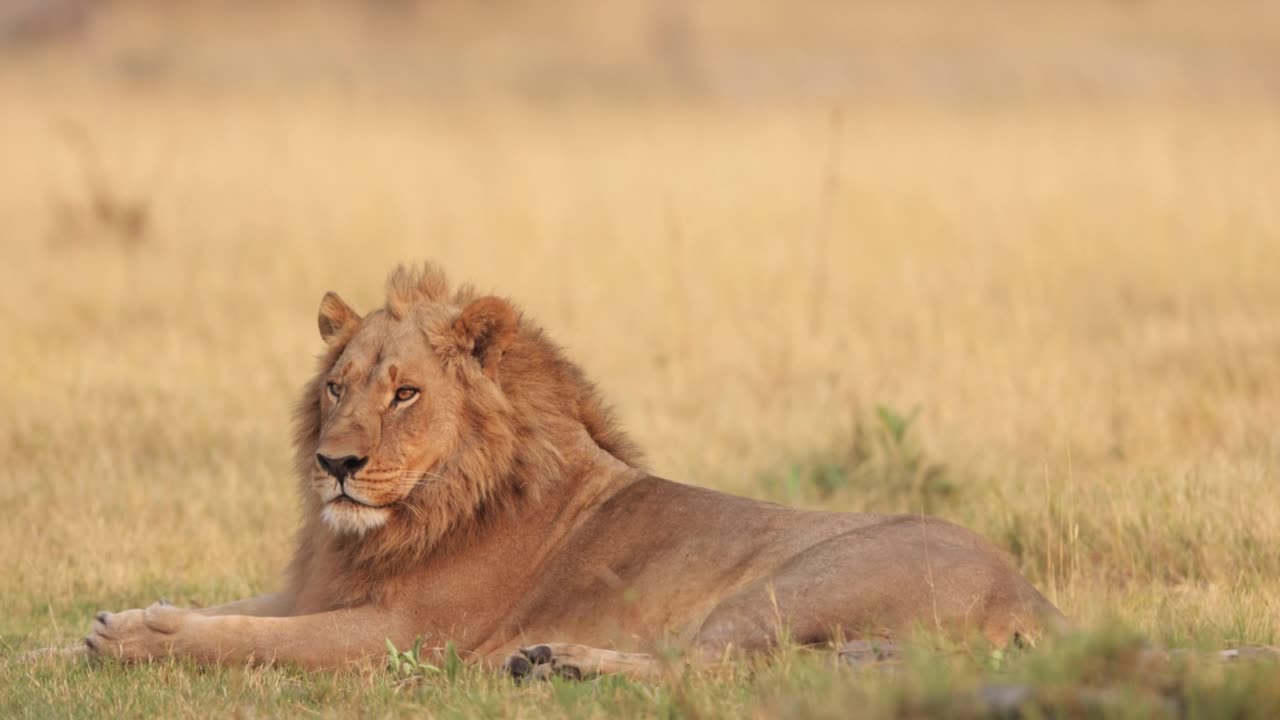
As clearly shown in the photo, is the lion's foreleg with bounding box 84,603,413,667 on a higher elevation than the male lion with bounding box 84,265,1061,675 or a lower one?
lower

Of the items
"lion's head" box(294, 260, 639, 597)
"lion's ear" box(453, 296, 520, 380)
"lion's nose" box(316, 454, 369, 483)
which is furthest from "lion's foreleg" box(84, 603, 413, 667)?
"lion's ear" box(453, 296, 520, 380)

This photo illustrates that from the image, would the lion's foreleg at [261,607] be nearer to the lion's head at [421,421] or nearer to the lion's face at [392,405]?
the lion's head at [421,421]

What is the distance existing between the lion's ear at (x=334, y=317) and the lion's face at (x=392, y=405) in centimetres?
10

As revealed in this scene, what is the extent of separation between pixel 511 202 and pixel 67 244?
159 inches

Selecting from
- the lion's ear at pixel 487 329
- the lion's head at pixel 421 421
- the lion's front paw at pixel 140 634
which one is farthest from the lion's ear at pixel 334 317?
the lion's front paw at pixel 140 634

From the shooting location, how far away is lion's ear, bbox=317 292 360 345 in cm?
557

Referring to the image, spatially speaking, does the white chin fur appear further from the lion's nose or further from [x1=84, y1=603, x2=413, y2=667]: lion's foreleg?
[x1=84, y1=603, x2=413, y2=667]: lion's foreleg

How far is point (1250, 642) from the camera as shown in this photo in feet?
16.4

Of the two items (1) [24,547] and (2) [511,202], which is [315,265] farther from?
(1) [24,547]

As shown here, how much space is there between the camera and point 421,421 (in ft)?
17.2

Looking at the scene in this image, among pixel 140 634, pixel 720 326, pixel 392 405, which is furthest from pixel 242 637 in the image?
pixel 720 326

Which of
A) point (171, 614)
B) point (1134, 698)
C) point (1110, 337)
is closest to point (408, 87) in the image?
point (1110, 337)

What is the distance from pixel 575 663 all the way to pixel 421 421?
0.96 m

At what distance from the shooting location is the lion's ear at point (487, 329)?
17.6 feet
